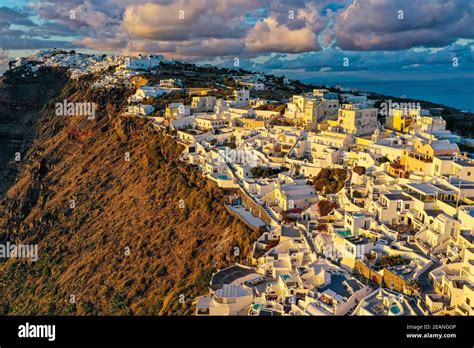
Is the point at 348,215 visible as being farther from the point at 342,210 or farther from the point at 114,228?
the point at 114,228

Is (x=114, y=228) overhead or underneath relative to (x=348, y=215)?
underneath

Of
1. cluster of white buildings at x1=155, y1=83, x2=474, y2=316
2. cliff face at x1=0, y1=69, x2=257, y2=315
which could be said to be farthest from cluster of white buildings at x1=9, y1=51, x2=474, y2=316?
cliff face at x1=0, y1=69, x2=257, y2=315

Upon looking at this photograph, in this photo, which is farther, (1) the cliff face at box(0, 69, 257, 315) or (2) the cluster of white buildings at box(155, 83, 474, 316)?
(1) the cliff face at box(0, 69, 257, 315)

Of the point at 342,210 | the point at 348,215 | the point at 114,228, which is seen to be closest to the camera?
the point at 348,215

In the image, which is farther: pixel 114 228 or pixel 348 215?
pixel 114 228

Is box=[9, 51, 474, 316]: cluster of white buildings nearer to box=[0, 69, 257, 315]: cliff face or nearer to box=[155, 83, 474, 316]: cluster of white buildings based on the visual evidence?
box=[155, 83, 474, 316]: cluster of white buildings

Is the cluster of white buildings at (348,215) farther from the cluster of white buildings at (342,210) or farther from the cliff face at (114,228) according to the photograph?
the cliff face at (114,228)

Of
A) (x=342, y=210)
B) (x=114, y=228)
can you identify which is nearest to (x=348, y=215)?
(x=342, y=210)
